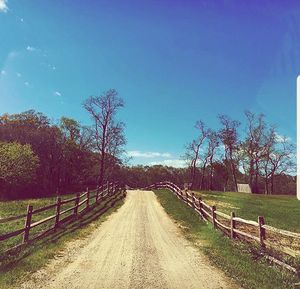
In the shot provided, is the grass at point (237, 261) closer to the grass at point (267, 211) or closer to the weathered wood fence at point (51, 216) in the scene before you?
the grass at point (267, 211)

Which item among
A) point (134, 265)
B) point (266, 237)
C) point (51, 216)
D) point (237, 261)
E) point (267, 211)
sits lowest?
point (134, 265)

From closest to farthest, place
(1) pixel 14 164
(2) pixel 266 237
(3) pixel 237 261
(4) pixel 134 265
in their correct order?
(4) pixel 134 265, (3) pixel 237 261, (2) pixel 266 237, (1) pixel 14 164

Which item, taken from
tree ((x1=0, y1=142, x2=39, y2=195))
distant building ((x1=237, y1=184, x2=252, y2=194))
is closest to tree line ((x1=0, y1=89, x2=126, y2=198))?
tree ((x1=0, y1=142, x2=39, y2=195))

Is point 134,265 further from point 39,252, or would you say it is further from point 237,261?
point 39,252

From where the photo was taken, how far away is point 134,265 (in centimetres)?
937

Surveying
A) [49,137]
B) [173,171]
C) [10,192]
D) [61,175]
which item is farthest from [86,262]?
[173,171]

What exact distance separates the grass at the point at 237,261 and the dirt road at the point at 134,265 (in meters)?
0.42

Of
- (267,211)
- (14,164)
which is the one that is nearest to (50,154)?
(14,164)

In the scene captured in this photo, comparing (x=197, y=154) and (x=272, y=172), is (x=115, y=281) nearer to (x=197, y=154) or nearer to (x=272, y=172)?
(x=197, y=154)

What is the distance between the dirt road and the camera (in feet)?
25.8

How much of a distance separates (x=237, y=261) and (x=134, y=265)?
3.39m

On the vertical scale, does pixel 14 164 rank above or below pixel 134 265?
above

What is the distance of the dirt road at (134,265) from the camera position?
787 cm

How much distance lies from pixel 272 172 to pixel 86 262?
5774cm
